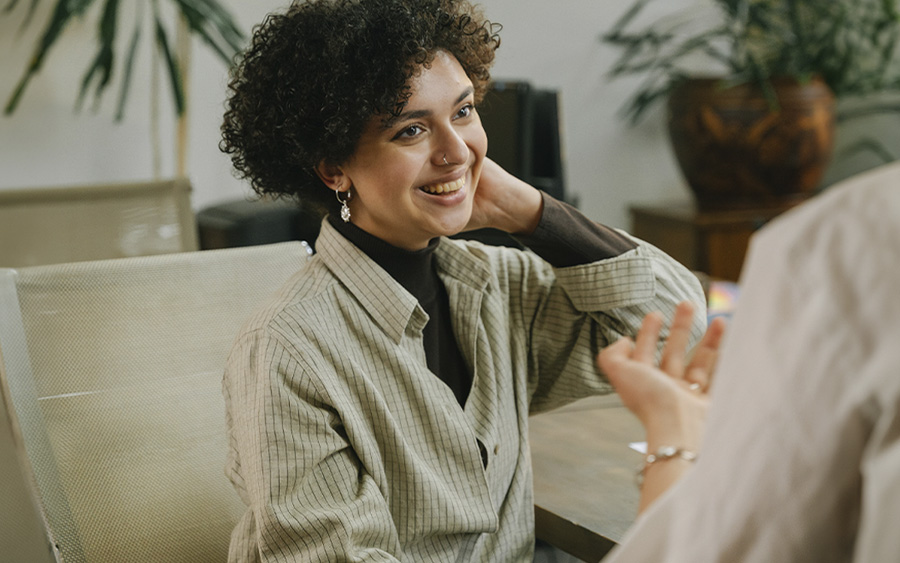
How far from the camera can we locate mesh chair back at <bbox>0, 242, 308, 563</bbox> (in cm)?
117

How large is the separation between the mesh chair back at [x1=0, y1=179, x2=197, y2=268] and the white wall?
1.17 meters

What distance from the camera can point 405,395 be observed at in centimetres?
112

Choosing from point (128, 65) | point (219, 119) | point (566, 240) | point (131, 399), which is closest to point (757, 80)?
point (219, 119)

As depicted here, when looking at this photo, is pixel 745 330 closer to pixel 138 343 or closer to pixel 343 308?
pixel 343 308

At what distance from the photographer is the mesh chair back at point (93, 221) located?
2.00 m

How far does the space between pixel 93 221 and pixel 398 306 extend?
1.19 m

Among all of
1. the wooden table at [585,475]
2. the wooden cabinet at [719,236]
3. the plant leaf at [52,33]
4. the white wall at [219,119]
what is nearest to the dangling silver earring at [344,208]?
the wooden table at [585,475]

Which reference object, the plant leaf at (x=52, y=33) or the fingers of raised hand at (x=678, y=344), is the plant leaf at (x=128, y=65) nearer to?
the plant leaf at (x=52, y=33)

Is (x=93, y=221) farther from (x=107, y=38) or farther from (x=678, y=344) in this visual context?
(x=678, y=344)

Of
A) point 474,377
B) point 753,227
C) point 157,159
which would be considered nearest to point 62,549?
point 474,377

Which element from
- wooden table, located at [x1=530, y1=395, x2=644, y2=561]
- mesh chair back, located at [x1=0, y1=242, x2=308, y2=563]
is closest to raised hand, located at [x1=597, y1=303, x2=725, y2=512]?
wooden table, located at [x1=530, y1=395, x2=644, y2=561]

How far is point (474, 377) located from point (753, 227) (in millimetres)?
2664

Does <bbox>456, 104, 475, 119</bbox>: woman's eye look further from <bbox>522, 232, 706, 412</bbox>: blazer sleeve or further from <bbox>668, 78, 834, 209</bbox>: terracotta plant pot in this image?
<bbox>668, 78, 834, 209</bbox>: terracotta plant pot

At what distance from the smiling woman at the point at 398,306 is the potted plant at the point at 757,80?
7.93 ft
